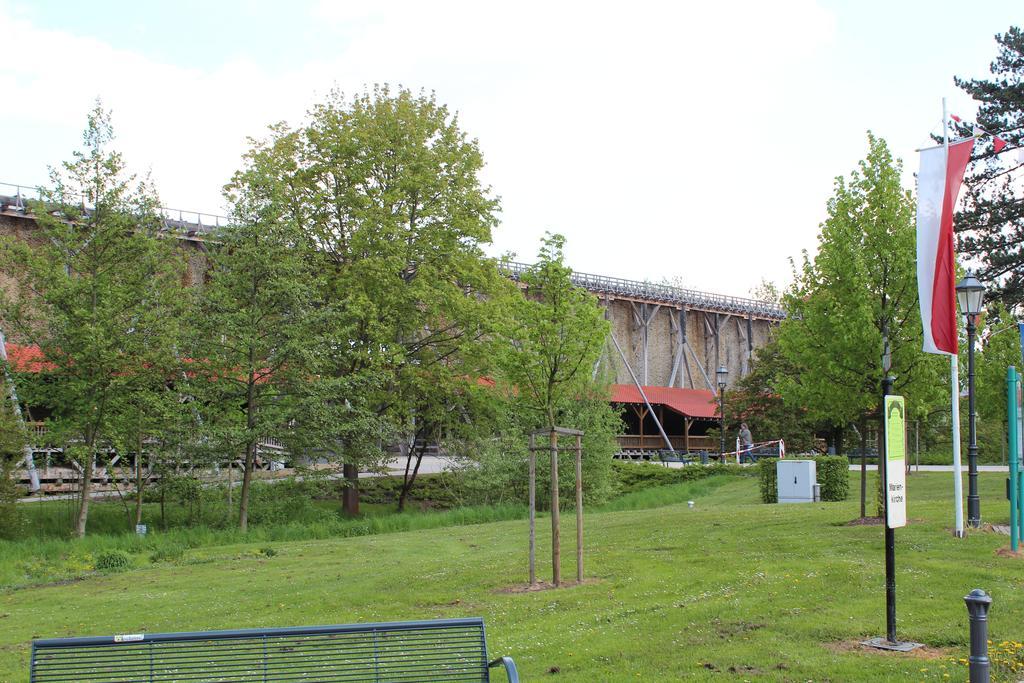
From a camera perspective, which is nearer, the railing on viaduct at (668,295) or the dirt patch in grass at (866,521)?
the dirt patch in grass at (866,521)

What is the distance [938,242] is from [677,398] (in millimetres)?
44751

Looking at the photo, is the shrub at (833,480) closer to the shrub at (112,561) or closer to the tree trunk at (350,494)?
the tree trunk at (350,494)

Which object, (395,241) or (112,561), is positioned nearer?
(112,561)

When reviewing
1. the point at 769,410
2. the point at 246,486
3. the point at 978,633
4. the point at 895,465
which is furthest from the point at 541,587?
the point at 769,410

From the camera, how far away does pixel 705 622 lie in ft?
31.6

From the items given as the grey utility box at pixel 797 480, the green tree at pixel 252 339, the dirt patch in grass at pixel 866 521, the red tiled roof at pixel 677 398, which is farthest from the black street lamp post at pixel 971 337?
the red tiled roof at pixel 677 398

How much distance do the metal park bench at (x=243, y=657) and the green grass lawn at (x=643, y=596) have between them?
5.17 ft

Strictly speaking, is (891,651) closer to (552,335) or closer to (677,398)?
(552,335)

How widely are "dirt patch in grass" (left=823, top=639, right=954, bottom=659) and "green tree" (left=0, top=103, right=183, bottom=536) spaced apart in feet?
60.9

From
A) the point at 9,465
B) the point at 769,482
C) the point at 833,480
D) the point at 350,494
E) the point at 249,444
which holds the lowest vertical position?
the point at 350,494

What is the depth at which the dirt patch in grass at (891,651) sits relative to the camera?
8.22 m

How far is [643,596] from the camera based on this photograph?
447 inches

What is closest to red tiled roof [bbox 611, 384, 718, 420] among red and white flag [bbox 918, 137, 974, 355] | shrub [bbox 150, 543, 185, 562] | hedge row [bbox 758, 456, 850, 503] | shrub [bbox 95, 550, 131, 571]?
hedge row [bbox 758, 456, 850, 503]

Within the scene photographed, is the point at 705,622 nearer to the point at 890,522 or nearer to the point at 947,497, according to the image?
the point at 890,522
